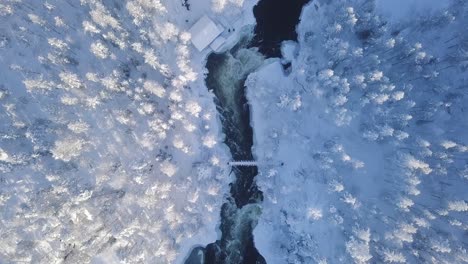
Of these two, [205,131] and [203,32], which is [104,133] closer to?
[205,131]

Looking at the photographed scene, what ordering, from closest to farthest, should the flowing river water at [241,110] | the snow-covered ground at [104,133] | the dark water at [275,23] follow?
the snow-covered ground at [104,133] < the dark water at [275,23] < the flowing river water at [241,110]

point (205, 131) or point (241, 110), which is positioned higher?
point (205, 131)

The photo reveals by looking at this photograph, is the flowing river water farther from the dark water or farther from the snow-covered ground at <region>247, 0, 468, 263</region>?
the snow-covered ground at <region>247, 0, 468, 263</region>

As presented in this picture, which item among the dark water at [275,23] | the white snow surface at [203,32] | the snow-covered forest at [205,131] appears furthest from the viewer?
the dark water at [275,23]

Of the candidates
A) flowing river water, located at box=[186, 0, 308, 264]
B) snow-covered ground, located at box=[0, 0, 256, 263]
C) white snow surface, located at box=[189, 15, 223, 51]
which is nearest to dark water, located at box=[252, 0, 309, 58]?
flowing river water, located at box=[186, 0, 308, 264]

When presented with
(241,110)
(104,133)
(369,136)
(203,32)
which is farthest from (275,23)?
(104,133)

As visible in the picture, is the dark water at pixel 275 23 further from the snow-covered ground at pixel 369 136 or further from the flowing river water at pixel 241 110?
the snow-covered ground at pixel 369 136

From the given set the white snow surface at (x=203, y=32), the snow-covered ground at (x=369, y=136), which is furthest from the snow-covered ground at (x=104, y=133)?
the snow-covered ground at (x=369, y=136)
